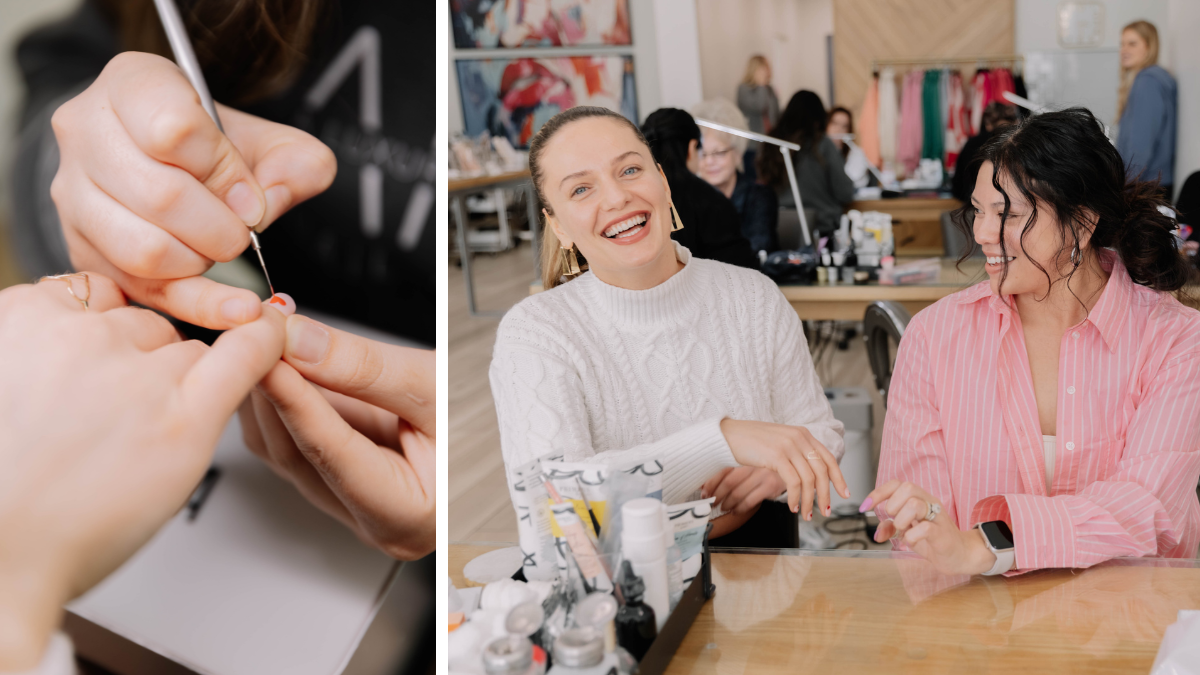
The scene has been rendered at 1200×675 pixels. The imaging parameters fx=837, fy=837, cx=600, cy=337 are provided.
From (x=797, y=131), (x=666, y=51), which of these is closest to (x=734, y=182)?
(x=797, y=131)

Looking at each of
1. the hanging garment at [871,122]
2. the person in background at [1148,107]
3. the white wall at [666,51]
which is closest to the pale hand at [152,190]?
the person in background at [1148,107]

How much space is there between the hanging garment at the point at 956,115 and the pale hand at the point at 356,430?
616cm

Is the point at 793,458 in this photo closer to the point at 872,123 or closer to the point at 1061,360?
the point at 1061,360

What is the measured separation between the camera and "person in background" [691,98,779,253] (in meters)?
2.90

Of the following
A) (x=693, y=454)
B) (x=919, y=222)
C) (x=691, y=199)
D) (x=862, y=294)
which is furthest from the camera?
(x=919, y=222)

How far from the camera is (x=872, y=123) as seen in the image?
20.7 feet

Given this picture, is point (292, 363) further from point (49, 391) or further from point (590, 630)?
point (590, 630)

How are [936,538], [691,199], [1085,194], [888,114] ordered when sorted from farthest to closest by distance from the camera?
[888,114] → [691,199] → [1085,194] → [936,538]

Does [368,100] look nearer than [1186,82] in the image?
Yes

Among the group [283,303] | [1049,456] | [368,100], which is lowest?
[1049,456]

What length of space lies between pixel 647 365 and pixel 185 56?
81 cm

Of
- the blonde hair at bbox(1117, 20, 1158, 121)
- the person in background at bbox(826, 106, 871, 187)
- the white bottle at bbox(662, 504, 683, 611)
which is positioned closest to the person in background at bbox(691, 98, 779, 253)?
the person in background at bbox(826, 106, 871, 187)

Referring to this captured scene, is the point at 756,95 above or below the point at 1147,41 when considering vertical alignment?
below

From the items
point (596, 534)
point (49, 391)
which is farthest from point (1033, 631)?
point (49, 391)
